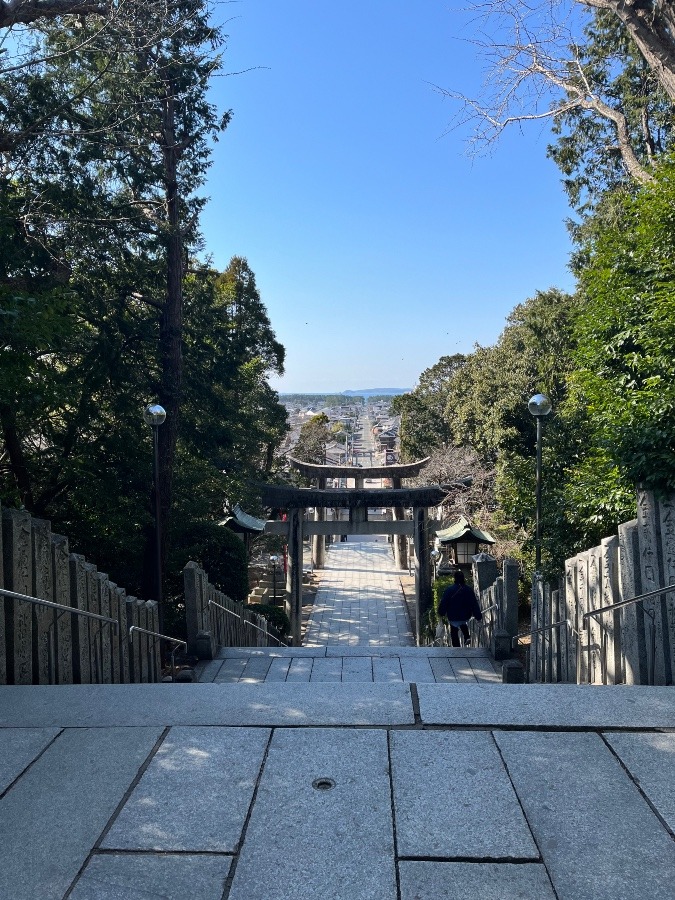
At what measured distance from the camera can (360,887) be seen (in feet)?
7.90

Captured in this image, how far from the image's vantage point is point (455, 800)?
2.95 m

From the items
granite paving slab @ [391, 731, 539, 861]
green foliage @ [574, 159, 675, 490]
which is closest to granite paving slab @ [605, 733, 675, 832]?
granite paving slab @ [391, 731, 539, 861]

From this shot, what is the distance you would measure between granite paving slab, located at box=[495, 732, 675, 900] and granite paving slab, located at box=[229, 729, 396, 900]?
0.62m

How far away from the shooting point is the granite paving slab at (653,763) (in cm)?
291

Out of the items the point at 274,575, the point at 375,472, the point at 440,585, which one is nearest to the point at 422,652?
the point at 440,585

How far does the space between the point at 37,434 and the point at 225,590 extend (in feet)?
18.2

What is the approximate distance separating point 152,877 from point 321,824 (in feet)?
2.17

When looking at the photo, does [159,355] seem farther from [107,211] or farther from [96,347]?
[107,211]

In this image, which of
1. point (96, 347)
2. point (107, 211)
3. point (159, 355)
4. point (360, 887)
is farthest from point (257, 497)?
point (360, 887)

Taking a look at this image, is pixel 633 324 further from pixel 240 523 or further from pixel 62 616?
pixel 240 523

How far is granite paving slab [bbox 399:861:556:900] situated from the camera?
2371mm

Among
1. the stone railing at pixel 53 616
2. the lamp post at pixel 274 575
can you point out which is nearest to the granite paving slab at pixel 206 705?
the stone railing at pixel 53 616

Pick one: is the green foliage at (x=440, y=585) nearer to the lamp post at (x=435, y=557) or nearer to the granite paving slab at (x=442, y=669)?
the lamp post at (x=435, y=557)

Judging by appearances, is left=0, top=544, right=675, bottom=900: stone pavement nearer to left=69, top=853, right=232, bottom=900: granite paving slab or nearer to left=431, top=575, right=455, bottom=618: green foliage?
left=69, top=853, right=232, bottom=900: granite paving slab
